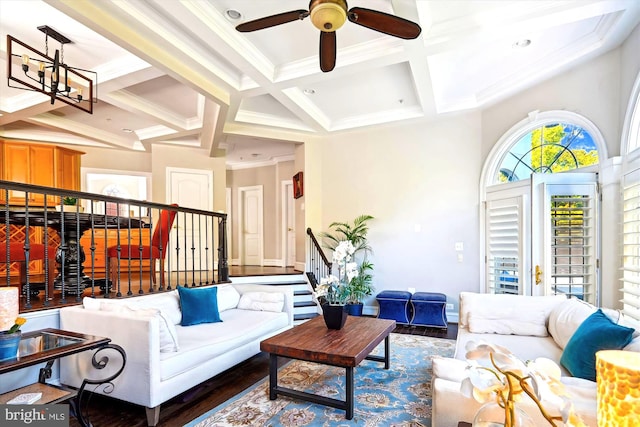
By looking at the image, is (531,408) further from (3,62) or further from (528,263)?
(3,62)

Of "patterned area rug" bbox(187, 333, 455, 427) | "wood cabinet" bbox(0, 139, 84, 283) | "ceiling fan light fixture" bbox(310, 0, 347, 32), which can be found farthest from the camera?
"wood cabinet" bbox(0, 139, 84, 283)

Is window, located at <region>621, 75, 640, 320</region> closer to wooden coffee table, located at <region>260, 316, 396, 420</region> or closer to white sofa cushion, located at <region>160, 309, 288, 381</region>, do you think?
wooden coffee table, located at <region>260, 316, 396, 420</region>

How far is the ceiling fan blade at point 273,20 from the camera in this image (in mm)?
2217

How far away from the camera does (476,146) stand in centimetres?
501

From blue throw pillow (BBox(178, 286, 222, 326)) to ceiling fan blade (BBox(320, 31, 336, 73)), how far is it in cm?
254

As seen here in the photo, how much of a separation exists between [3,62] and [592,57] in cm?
647

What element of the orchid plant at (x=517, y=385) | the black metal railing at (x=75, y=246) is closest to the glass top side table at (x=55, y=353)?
the black metal railing at (x=75, y=246)

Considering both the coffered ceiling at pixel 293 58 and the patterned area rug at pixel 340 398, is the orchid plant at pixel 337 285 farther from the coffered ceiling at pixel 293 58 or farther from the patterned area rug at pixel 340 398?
the coffered ceiling at pixel 293 58

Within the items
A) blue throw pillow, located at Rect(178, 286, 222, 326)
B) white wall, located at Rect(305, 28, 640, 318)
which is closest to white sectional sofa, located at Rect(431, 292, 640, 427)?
white wall, located at Rect(305, 28, 640, 318)

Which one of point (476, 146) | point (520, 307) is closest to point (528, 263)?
point (520, 307)

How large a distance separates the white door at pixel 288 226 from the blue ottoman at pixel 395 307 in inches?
129

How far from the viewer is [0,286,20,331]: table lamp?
174 centimetres

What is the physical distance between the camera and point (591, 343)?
187cm

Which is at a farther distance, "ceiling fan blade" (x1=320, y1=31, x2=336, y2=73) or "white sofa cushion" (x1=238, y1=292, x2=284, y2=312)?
"white sofa cushion" (x1=238, y1=292, x2=284, y2=312)
